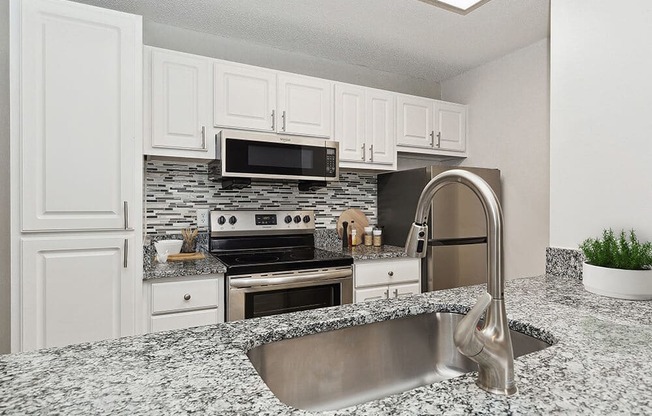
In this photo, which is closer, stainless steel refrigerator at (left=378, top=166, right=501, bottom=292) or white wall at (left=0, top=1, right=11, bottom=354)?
white wall at (left=0, top=1, right=11, bottom=354)

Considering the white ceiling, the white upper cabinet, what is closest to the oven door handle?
the white upper cabinet

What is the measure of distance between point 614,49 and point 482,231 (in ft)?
5.85

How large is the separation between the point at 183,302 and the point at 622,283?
196cm

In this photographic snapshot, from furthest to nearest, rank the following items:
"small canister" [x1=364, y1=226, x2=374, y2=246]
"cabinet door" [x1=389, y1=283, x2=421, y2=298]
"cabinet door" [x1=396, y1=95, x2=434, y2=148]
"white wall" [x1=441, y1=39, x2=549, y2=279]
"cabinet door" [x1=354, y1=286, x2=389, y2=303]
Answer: "small canister" [x1=364, y1=226, x2=374, y2=246]
"cabinet door" [x1=396, y1=95, x2=434, y2=148]
"white wall" [x1=441, y1=39, x2=549, y2=279]
"cabinet door" [x1=389, y1=283, x2=421, y2=298]
"cabinet door" [x1=354, y1=286, x2=389, y2=303]

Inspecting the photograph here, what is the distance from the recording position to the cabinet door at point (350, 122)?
112 inches

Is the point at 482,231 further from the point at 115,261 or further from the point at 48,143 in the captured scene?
the point at 48,143

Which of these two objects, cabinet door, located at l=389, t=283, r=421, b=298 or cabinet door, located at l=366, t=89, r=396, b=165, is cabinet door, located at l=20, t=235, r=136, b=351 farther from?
cabinet door, located at l=366, t=89, r=396, b=165

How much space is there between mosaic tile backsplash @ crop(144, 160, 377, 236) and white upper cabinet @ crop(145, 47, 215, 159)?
0.33 meters

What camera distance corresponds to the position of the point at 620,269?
119cm

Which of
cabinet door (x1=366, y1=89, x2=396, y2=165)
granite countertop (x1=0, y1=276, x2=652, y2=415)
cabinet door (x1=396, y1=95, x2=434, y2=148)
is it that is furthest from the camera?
cabinet door (x1=396, y1=95, x2=434, y2=148)

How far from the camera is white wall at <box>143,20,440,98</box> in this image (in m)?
2.62

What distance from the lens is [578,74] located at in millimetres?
1521

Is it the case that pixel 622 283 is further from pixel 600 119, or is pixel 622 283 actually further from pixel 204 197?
pixel 204 197

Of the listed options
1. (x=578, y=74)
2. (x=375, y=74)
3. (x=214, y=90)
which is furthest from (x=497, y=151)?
(x=214, y=90)
